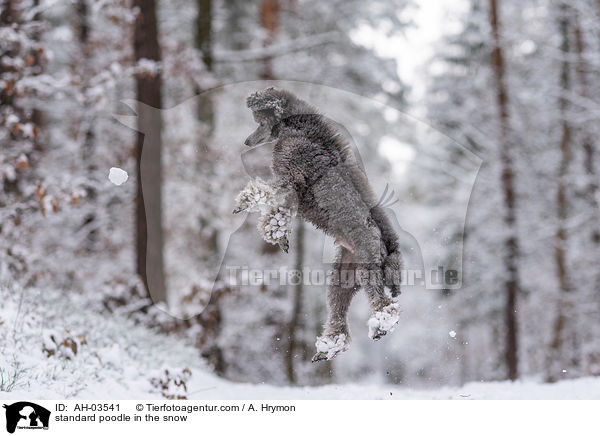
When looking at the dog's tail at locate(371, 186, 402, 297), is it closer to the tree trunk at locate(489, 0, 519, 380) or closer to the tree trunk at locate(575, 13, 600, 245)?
the tree trunk at locate(489, 0, 519, 380)

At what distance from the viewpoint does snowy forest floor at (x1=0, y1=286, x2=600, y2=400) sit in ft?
16.3

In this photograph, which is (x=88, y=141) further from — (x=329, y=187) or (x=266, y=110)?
(x=329, y=187)

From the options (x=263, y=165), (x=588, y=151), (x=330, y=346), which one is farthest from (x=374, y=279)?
(x=588, y=151)

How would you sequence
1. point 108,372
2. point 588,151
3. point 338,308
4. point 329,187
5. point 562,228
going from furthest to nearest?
point 588,151
point 562,228
point 108,372
point 338,308
point 329,187

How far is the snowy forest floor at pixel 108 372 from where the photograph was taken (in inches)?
196

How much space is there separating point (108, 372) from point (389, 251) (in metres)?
3.94

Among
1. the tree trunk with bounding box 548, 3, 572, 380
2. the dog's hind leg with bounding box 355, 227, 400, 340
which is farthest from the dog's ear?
the tree trunk with bounding box 548, 3, 572, 380

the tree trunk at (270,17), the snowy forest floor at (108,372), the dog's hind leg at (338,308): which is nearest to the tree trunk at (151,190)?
the dog's hind leg at (338,308)

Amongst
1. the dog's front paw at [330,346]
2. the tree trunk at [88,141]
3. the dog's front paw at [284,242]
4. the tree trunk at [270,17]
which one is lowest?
the dog's front paw at [330,346]
